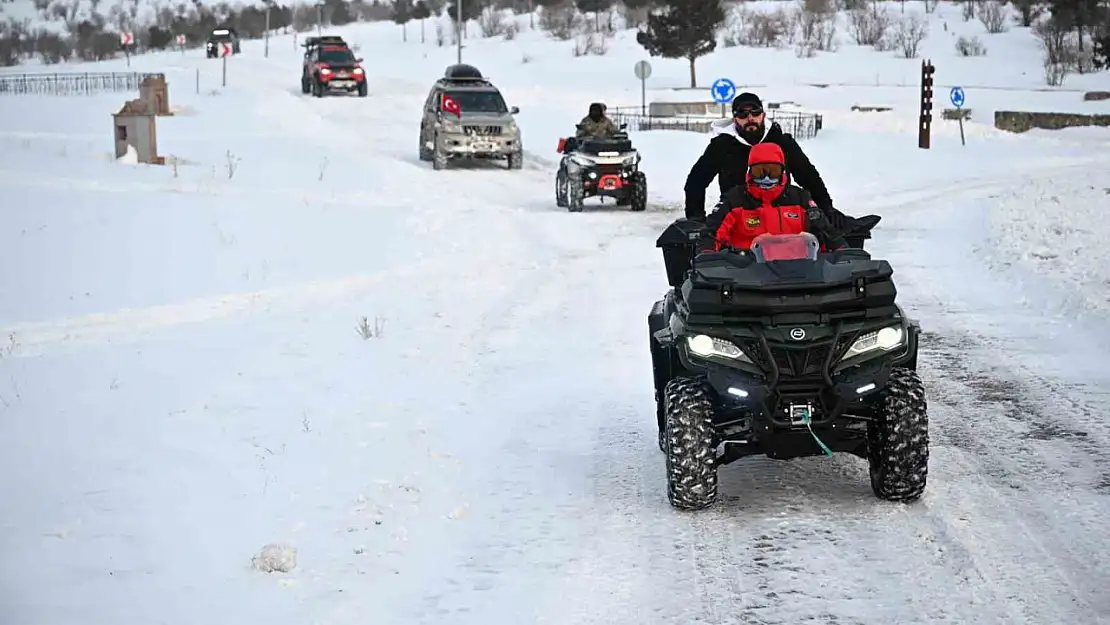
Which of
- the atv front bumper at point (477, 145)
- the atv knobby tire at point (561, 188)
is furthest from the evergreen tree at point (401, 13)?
the atv knobby tire at point (561, 188)

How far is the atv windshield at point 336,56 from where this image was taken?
165 ft

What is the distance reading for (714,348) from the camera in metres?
6.90

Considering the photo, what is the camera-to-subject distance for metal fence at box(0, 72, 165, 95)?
57062mm

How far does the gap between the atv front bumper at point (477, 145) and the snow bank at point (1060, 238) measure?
35.0 feet

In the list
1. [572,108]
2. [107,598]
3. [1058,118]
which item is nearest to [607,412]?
[107,598]

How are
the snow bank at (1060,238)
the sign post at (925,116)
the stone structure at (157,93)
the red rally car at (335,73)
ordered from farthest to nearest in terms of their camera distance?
the red rally car at (335,73) → the stone structure at (157,93) → the sign post at (925,116) → the snow bank at (1060,238)

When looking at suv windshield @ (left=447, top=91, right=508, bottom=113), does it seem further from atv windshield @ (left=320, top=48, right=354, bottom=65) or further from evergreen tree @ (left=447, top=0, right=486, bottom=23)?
evergreen tree @ (left=447, top=0, right=486, bottom=23)

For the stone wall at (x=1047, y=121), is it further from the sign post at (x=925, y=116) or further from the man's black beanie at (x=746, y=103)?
the man's black beanie at (x=746, y=103)

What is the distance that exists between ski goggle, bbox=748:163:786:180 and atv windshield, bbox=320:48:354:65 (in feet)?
144

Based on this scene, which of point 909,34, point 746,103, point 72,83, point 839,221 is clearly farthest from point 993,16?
point 839,221

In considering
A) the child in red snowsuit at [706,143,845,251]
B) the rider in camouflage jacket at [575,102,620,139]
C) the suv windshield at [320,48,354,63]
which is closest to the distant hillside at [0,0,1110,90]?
the suv windshield at [320,48,354,63]

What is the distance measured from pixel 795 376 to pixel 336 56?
45.8 metres

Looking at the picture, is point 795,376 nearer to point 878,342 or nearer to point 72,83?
point 878,342

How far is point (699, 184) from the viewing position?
9000 mm
